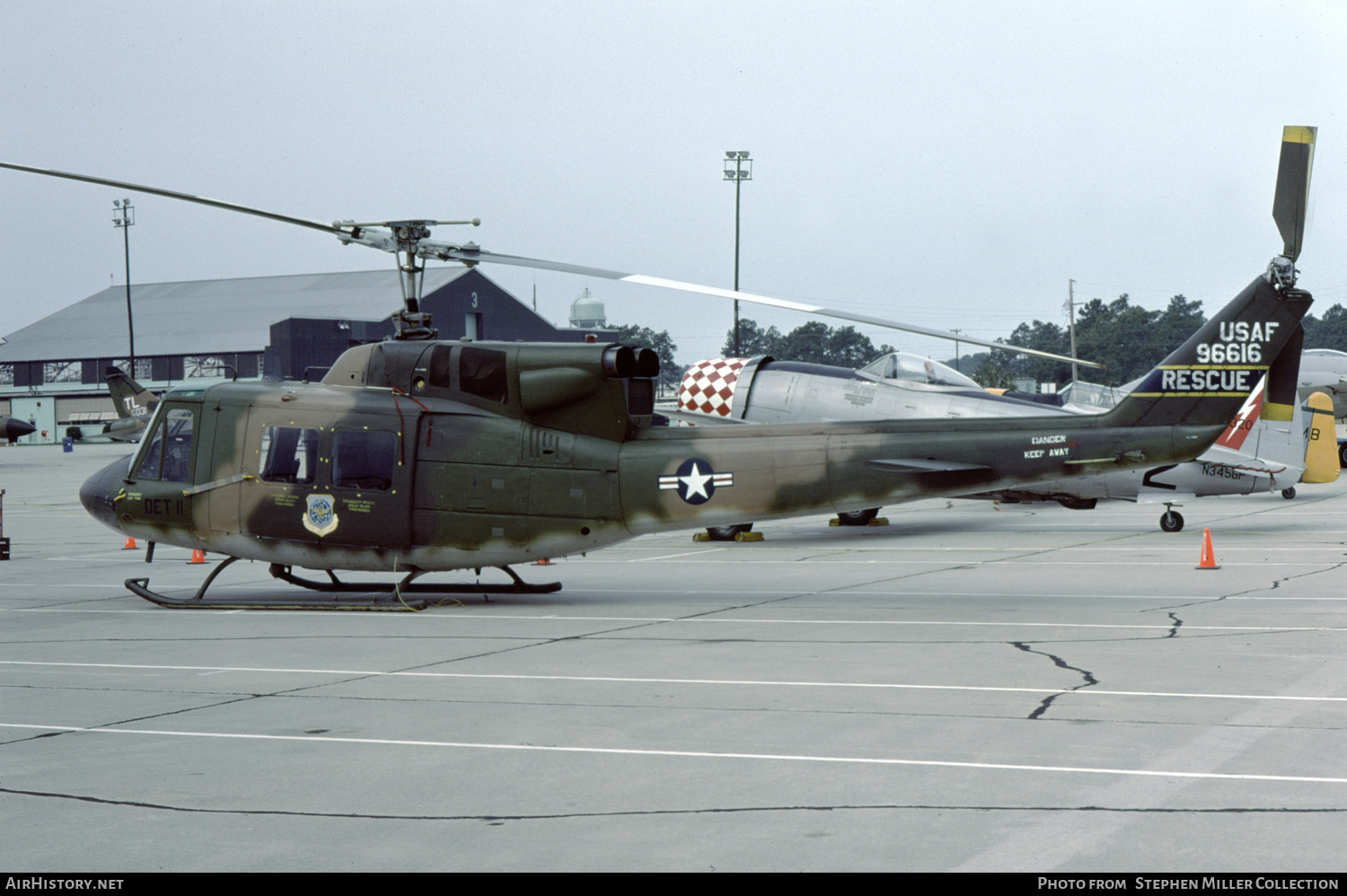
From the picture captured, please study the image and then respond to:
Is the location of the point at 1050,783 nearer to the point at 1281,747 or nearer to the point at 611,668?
the point at 1281,747

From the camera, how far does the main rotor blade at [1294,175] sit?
1148 cm

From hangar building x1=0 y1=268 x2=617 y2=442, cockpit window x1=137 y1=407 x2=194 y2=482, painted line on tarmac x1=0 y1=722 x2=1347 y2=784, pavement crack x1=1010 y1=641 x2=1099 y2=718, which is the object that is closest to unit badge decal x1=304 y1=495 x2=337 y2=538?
cockpit window x1=137 y1=407 x2=194 y2=482

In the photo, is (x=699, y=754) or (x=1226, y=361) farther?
(x=1226, y=361)

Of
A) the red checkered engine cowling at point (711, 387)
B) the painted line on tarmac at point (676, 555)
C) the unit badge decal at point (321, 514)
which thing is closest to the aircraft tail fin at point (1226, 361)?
the unit badge decal at point (321, 514)

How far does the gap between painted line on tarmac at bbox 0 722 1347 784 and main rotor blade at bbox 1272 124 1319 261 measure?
711 centimetres

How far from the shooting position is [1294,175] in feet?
37.7

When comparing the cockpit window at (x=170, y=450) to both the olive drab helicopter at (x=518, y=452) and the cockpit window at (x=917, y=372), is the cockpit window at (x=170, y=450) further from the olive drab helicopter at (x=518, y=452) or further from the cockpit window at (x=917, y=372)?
the cockpit window at (x=917, y=372)

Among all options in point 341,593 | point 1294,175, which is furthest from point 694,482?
point 1294,175

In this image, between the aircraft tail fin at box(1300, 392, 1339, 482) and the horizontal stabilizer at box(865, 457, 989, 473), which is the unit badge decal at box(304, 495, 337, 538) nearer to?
the horizontal stabilizer at box(865, 457, 989, 473)

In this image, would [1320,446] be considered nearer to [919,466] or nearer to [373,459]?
[919,466]

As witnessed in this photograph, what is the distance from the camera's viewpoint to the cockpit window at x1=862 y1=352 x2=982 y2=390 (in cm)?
2161

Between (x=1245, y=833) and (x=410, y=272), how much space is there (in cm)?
1004

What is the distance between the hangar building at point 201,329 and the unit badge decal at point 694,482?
78.6m

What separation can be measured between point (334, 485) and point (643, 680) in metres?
5.69
